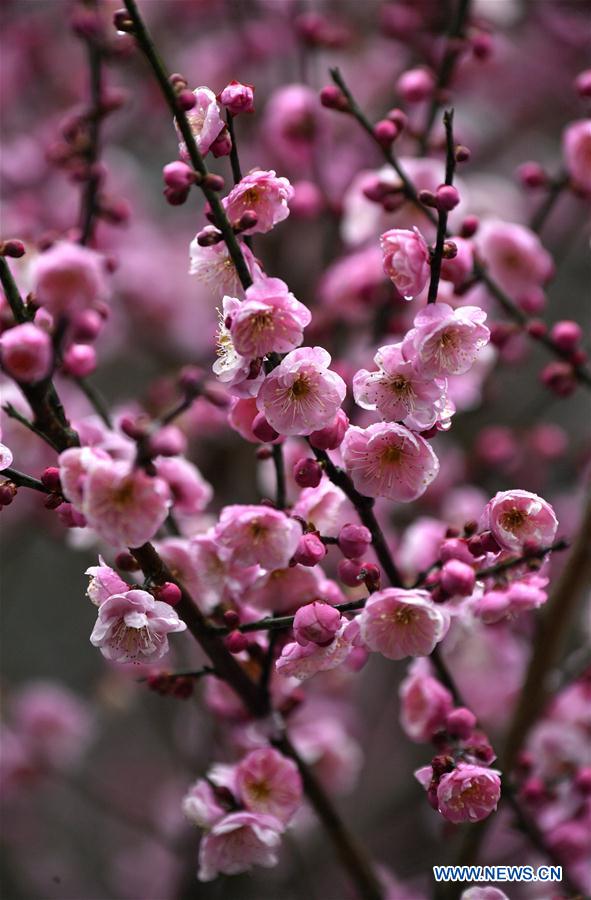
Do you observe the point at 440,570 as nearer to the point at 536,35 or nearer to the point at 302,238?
the point at 302,238

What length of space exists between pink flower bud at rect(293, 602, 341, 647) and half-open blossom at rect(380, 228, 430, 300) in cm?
28

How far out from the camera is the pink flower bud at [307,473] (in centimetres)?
78

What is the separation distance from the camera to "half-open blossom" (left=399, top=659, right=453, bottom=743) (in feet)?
3.23

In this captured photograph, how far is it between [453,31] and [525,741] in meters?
0.97

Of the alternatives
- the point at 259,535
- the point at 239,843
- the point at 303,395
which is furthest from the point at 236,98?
the point at 239,843

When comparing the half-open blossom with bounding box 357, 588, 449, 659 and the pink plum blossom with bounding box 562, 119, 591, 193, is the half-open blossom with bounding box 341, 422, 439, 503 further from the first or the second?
the pink plum blossom with bounding box 562, 119, 591, 193

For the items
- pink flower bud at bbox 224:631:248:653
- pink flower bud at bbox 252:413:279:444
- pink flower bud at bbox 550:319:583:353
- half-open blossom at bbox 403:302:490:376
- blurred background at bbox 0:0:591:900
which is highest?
half-open blossom at bbox 403:302:490:376

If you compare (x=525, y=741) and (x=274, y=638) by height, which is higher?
(x=274, y=638)

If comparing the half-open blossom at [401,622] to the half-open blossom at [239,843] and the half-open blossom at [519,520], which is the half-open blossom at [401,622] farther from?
the half-open blossom at [239,843]

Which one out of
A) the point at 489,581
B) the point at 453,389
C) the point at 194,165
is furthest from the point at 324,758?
the point at 194,165

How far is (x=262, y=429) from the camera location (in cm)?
80

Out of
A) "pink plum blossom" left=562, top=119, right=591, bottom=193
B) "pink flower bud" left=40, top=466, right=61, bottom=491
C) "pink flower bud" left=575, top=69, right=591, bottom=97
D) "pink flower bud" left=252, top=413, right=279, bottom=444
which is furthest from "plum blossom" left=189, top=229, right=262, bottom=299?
"pink plum blossom" left=562, top=119, right=591, bottom=193

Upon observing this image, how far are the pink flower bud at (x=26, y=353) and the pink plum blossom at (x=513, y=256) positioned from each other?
0.78 metres

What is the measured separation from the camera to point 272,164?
1.94m
